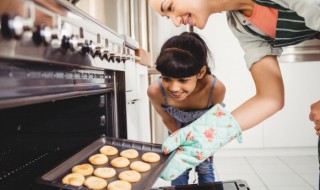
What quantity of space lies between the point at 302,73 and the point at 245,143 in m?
0.94

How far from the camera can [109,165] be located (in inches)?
36.4

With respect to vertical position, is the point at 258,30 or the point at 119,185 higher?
the point at 258,30

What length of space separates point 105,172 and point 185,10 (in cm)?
64

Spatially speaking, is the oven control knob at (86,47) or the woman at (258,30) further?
the woman at (258,30)

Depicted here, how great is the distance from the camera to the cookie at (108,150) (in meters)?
0.95

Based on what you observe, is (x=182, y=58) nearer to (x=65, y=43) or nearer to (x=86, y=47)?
(x=86, y=47)

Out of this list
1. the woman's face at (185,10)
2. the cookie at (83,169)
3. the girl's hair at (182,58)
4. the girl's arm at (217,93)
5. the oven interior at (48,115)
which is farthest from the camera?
the girl's arm at (217,93)

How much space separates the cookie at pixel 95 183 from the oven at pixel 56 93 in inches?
3.1

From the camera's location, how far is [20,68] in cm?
49

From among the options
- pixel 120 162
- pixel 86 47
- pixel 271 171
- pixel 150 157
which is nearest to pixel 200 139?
pixel 150 157

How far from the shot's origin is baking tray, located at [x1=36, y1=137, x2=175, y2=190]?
0.74 metres

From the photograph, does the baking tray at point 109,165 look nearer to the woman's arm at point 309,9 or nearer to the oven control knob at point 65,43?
the oven control knob at point 65,43

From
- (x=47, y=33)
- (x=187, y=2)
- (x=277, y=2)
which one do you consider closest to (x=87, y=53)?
(x=47, y=33)

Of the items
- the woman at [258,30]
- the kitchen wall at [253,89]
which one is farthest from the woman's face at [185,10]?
the kitchen wall at [253,89]
